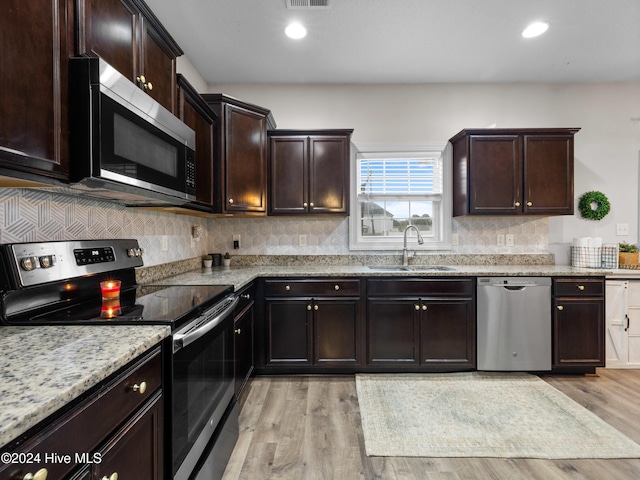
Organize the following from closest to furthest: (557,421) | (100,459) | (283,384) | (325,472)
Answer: (100,459)
(325,472)
(557,421)
(283,384)

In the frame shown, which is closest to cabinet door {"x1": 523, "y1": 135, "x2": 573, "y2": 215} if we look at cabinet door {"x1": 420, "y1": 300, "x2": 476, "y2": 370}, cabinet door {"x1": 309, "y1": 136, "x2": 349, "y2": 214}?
cabinet door {"x1": 420, "y1": 300, "x2": 476, "y2": 370}

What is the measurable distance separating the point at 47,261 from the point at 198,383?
80cm

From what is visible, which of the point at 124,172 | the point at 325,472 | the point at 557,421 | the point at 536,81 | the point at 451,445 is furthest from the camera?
the point at 536,81

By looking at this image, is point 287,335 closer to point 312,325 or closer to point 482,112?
point 312,325

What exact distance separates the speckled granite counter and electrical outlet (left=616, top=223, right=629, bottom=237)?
4.28 meters

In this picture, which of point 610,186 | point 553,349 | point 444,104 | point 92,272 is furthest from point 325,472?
point 610,186

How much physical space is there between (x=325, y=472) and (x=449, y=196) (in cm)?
273

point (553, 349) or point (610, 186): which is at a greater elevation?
point (610, 186)

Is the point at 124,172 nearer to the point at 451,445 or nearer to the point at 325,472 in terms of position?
the point at 325,472

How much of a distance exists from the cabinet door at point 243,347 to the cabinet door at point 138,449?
3.49ft

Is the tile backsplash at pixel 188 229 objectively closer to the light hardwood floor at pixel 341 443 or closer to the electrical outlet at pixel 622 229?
the electrical outlet at pixel 622 229

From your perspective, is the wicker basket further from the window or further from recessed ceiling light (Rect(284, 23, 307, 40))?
recessed ceiling light (Rect(284, 23, 307, 40))

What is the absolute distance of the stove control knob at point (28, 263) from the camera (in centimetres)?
120

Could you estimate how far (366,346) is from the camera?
9.11 ft
